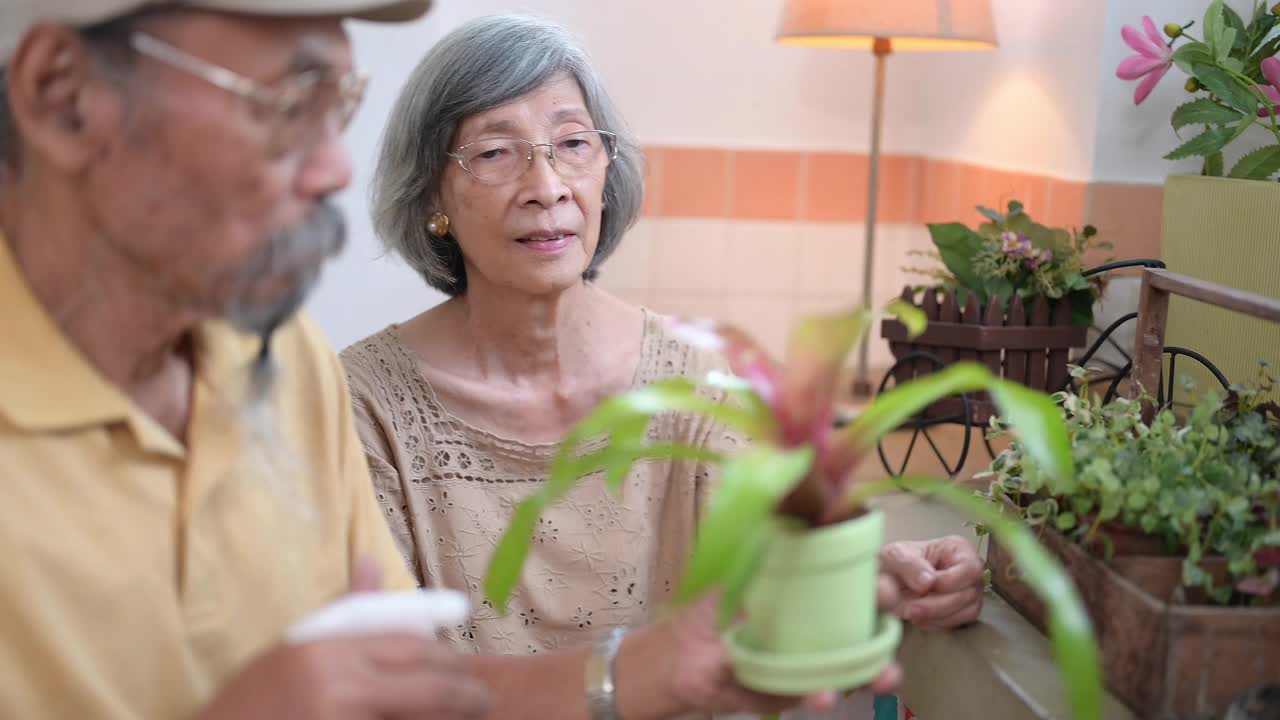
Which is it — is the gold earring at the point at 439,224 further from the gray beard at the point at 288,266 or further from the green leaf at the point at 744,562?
the green leaf at the point at 744,562

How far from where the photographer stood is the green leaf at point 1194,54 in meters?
1.86

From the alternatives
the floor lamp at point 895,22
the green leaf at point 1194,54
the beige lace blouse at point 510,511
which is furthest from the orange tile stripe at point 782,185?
the beige lace blouse at point 510,511

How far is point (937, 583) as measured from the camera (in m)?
1.30

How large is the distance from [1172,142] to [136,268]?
5.83 feet

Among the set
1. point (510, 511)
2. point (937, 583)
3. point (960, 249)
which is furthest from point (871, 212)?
point (937, 583)

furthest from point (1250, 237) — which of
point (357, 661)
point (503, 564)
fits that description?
point (357, 661)

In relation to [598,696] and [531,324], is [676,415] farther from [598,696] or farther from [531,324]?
[598,696]

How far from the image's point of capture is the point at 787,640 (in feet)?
2.75

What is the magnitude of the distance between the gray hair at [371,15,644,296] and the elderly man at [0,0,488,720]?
2.16 ft

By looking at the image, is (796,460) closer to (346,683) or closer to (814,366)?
(814,366)

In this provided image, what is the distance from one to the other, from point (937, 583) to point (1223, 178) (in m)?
0.90

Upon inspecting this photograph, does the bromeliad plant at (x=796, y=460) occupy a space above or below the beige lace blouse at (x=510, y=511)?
above

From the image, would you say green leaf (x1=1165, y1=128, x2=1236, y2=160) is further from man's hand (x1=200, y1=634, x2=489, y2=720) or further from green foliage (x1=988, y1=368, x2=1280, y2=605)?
man's hand (x1=200, y1=634, x2=489, y2=720)

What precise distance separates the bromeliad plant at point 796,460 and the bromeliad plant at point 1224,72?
1207mm
